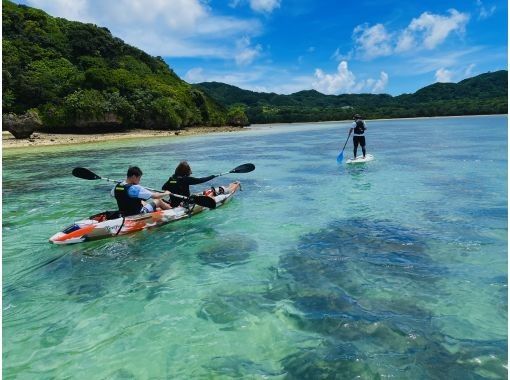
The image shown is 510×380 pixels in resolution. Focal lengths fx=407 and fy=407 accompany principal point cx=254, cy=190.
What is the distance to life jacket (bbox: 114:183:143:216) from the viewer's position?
359 inches

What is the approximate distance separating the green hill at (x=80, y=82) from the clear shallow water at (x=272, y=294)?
142 ft

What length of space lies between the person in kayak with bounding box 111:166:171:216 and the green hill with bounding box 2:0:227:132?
44.4 meters

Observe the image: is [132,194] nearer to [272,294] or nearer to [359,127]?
[272,294]

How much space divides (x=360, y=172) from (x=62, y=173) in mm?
14634

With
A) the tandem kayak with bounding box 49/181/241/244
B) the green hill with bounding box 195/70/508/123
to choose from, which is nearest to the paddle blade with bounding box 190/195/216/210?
the tandem kayak with bounding box 49/181/241/244

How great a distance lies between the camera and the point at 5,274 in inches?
292

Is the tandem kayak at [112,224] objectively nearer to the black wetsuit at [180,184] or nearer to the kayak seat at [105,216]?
the kayak seat at [105,216]

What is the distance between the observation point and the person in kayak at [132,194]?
8.95 m

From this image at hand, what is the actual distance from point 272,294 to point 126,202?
4629 millimetres

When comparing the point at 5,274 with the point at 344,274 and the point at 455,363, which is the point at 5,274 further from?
the point at 455,363

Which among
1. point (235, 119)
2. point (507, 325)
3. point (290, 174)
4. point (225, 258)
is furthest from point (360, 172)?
point (235, 119)

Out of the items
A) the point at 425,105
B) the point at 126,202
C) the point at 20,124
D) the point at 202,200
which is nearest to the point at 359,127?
the point at 202,200

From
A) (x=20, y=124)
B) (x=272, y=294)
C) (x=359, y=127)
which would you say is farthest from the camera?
(x=20, y=124)

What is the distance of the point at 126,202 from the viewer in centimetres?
929
